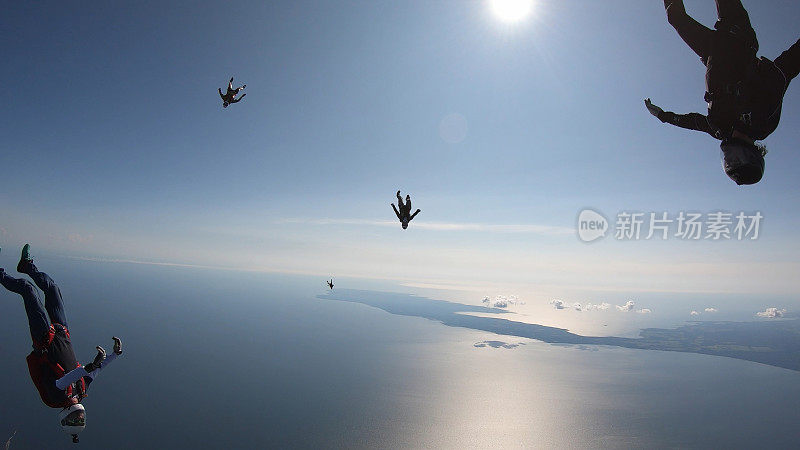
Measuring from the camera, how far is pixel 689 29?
274 centimetres

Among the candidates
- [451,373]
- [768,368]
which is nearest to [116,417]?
[451,373]

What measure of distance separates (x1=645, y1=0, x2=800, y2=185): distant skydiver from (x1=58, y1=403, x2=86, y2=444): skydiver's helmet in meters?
10.3

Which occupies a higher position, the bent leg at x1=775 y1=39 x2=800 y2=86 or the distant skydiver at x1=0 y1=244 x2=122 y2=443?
the bent leg at x1=775 y1=39 x2=800 y2=86

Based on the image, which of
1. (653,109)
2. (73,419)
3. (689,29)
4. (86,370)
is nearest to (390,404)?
(73,419)

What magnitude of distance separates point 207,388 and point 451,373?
119 meters

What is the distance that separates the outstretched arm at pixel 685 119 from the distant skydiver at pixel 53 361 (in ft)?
29.3

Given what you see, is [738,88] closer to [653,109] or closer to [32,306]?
[653,109]

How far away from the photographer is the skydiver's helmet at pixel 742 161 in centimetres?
237

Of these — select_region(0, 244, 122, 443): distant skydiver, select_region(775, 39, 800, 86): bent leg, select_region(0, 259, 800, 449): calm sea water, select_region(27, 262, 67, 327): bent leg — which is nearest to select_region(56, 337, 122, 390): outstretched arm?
select_region(0, 244, 122, 443): distant skydiver

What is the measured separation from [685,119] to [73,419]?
35.6ft

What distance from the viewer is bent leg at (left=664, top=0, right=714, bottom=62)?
106 inches

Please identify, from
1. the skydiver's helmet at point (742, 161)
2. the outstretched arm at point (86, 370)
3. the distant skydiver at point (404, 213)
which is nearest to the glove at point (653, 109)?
the skydiver's helmet at point (742, 161)

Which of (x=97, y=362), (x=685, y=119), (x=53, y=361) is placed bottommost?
(x=53, y=361)

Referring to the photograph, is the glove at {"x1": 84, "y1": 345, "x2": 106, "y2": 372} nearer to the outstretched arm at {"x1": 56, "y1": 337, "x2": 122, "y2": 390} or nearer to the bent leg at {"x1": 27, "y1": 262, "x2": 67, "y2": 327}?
the outstretched arm at {"x1": 56, "y1": 337, "x2": 122, "y2": 390}
